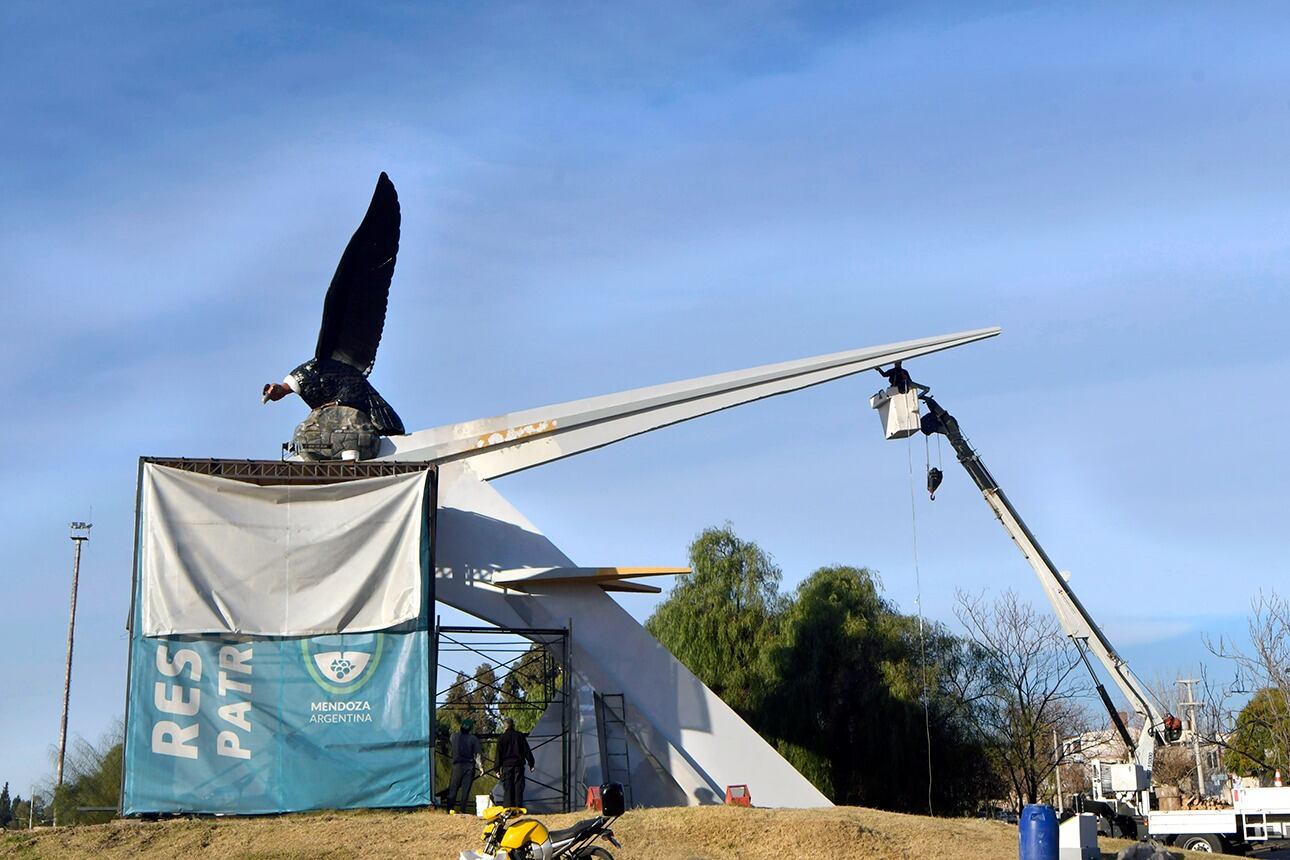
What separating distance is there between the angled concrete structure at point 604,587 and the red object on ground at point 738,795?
1.06 ft

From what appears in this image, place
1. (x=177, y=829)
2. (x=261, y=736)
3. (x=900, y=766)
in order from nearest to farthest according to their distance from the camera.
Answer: (x=177, y=829)
(x=261, y=736)
(x=900, y=766)

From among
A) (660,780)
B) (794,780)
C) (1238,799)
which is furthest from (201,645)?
(1238,799)

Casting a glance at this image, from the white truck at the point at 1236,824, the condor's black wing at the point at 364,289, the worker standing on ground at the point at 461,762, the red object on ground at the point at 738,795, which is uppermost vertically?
the condor's black wing at the point at 364,289

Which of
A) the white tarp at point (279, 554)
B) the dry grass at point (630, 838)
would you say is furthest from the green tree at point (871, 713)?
the white tarp at point (279, 554)

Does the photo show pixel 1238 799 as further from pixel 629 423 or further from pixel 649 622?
pixel 649 622

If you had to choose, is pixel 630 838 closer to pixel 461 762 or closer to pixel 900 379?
pixel 461 762

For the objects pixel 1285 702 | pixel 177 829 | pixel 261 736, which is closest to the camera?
pixel 177 829

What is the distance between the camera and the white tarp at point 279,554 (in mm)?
17938

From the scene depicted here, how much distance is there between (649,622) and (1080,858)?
22.4 meters

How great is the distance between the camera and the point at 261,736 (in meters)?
17.6

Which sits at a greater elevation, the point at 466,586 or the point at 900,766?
the point at 466,586

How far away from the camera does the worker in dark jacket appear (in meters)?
17.2

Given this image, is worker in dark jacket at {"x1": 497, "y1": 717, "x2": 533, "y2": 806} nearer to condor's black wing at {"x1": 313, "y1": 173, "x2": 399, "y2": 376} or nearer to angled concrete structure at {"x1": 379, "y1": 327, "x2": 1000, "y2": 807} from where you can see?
angled concrete structure at {"x1": 379, "y1": 327, "x2": 1000, "y2": 807}

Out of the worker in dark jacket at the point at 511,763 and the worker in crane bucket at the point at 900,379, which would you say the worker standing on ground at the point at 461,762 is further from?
the worker in crane bucket at the point at 900,379
